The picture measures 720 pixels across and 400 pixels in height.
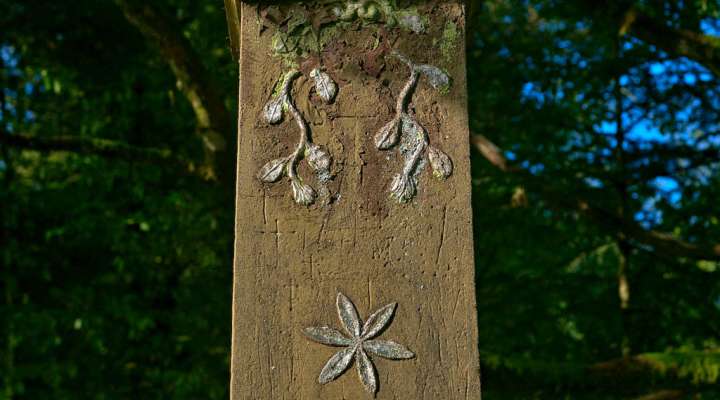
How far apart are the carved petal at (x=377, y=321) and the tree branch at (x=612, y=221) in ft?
13.7

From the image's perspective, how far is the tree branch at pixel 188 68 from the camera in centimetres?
550

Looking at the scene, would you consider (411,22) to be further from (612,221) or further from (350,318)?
(612,221)

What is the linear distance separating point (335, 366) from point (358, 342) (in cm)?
9

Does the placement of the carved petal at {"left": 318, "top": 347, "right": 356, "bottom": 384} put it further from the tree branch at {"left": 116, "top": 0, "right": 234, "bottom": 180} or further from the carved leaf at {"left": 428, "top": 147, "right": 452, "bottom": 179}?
the tree branch at {"left": 116, "top": 0, "right": 234, "bottom": 180}

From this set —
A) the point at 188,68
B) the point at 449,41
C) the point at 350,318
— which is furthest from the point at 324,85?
the point at 188,68

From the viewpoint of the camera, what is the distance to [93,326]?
8039 millimetres

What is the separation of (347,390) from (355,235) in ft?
1.38

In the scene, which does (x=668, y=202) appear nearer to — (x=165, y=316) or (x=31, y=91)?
(x=165, y=316)

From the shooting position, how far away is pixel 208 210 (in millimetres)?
8203

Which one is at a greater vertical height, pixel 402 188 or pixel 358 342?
pixel 402 188

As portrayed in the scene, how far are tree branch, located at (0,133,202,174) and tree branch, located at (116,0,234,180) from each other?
0.40m

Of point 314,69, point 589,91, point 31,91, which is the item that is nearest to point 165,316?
point 31,91

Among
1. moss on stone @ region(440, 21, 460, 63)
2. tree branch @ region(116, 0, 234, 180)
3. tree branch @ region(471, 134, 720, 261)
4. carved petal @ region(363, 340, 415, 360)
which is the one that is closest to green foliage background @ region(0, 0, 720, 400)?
tree branch @ region(471, 134, 720, 261)

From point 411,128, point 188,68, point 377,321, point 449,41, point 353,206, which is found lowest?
point 377,321
